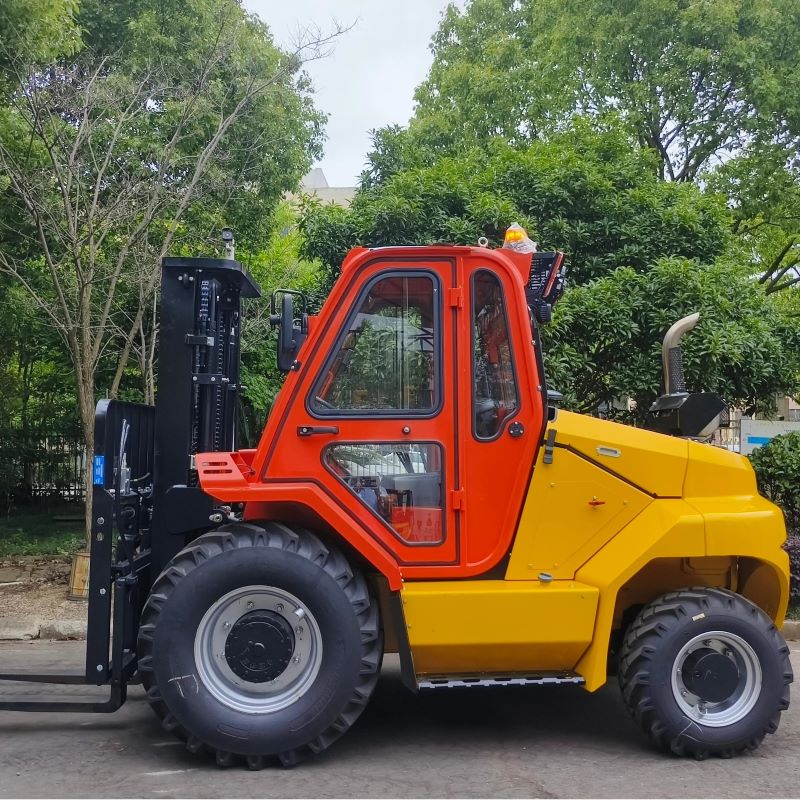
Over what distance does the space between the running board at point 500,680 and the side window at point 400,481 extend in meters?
0.72

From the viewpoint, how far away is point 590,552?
450cm

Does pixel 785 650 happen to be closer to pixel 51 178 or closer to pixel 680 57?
pixel 51 178

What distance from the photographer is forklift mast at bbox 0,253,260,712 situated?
443cm

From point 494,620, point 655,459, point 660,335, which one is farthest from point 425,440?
point 660,335

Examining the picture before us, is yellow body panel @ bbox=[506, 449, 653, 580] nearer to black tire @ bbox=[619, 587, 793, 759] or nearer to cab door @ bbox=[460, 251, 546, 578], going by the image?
cab door @ bbox=[460, 251, 546, 578]

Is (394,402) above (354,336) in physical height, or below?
below

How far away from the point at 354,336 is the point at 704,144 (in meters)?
13.7

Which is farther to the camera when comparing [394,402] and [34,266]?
[34,266]

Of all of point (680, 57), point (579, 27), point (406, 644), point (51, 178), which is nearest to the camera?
point (406, 644)

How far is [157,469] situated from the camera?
491 cm

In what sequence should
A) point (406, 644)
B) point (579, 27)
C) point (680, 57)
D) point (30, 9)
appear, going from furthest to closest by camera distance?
1. point (579, 27)
2. point (680, 57)
3. point (30, 9)
4. point (406, 644)

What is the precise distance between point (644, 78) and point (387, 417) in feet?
44.7

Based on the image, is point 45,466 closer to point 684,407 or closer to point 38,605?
point 38,605

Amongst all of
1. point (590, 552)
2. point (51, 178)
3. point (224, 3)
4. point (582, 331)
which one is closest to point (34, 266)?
point (51, 178)
